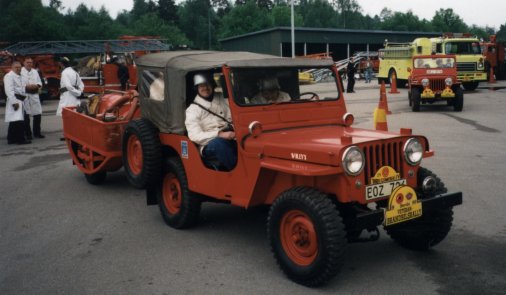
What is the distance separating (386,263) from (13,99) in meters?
10.2

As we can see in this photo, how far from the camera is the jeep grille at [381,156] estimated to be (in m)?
4.31

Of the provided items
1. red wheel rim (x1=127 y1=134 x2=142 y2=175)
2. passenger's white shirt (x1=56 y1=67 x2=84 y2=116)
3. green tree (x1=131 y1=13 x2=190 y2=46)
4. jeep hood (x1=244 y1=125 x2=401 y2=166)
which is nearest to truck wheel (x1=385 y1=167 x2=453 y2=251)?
jeep hood (x1=244 y1=125 x2=401 y2=166)

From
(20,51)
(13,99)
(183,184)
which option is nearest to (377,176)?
(183,184)

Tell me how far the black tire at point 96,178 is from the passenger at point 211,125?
3049mm

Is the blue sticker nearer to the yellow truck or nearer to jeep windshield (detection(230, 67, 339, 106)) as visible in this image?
jeep windshield (detection(230, 67, 339, 106))

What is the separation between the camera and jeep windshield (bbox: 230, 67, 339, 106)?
522 cm

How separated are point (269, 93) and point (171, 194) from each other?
1664 millimetres

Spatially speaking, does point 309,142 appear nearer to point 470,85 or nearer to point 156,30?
point 470,85

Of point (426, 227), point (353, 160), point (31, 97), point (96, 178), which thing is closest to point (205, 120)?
point (353, 160)

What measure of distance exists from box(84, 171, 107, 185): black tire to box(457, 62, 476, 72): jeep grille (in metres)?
19.6

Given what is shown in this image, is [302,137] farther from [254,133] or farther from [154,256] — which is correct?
[154,256]

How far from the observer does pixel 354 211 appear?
15.0ft

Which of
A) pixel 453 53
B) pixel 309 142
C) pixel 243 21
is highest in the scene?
pixel 243 21

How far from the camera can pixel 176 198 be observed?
6055 mm
